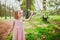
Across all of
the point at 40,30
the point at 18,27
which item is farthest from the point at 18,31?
the point at 40,30

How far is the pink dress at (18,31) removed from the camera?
1787mm

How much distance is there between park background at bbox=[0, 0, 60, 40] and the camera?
1820 millimetres

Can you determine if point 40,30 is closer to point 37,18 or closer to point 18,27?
point 37,18

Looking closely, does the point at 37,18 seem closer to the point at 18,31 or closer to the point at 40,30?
the point at 40,30

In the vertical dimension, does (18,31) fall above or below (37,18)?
below

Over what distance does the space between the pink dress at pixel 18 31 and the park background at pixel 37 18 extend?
0.16 ft

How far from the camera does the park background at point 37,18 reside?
182cm

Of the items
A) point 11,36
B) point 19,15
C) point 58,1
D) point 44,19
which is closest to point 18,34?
point 11,36

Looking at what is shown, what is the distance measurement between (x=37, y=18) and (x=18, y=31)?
0.28 meters

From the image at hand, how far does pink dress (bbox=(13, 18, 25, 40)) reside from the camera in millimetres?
1787

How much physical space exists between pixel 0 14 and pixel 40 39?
56cm

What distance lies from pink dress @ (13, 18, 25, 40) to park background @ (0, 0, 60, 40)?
0.05 meters

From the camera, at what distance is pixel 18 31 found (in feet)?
5.87

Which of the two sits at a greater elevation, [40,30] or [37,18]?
[37,18]
